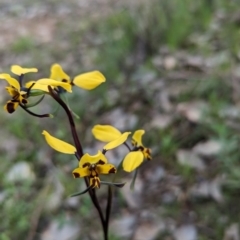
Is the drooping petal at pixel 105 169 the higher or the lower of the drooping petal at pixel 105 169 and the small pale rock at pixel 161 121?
the lower

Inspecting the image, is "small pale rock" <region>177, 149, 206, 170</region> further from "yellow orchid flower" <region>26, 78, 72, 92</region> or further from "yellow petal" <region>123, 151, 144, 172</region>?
"yellow orchid flower" <region>26, 78, 72, 92</region>

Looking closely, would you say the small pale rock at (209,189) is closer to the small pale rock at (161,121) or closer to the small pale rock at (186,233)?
the small pale rock at (186,233)

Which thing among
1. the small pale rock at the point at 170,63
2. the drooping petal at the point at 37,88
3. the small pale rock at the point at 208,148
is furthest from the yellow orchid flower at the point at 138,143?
the small pale rock at the point at 170,63

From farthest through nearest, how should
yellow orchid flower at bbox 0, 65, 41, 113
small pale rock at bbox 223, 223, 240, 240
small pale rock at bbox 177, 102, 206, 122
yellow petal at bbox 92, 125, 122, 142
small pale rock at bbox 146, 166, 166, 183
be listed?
small pale rock at bbox 177, 102, 206, 122 < small pale rock at bbox 146, 166, 166, 183 < small pale rock at bbox 223, 223, 240, 240 < yellow petal at bbox 92, 125, 122, 142 < yellow orchid flower at bbox 0, 65, 41, 113

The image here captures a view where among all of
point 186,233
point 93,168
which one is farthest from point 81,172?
point 186,233

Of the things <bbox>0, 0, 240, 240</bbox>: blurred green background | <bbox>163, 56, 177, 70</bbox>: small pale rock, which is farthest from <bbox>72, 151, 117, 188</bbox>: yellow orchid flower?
<bbox>163, 56, 177, 70</bbox>: small pale rock

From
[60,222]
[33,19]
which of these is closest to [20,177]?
[60,222]
